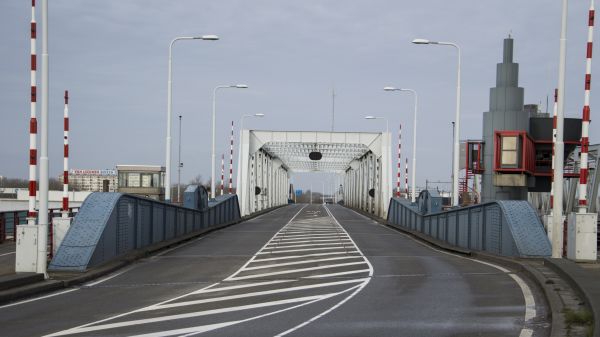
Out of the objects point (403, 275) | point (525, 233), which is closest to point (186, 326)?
point (403, 275)

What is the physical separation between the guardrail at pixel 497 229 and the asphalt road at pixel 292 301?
2.98 feet

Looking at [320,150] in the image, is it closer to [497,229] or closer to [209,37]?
[209,37]

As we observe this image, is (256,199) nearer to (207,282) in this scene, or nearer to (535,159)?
(535,159)

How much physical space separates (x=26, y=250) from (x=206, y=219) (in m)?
18.1

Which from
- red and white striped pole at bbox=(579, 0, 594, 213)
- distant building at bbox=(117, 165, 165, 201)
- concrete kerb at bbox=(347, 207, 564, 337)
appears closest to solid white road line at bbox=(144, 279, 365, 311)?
concrete kerb at bbox=(347, 207, 564, 337)

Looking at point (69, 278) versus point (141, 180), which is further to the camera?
point (141, 180)

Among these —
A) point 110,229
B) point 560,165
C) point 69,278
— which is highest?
point 560,165

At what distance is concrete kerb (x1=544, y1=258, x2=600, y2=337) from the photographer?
813 cm

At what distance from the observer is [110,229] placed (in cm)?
1584

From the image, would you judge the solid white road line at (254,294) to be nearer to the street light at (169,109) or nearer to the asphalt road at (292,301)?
the asphalt road at (292,301)

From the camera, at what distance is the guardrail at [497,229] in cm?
1617

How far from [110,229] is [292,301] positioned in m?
6.67

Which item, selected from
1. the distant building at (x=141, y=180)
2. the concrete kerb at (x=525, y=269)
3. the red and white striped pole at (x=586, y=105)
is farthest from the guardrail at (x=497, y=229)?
the distant building at (x=141, y=180)

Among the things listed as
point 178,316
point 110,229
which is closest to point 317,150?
point 110,229
